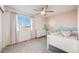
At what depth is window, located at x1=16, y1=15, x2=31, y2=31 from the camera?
157 centimetres

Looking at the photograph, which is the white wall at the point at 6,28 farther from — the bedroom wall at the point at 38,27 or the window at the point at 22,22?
the bedroom wall at the point at 38,27

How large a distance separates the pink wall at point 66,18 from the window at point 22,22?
1.40 ft

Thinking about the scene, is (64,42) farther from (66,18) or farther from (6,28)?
(6,28)

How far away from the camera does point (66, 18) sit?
1.54 meters

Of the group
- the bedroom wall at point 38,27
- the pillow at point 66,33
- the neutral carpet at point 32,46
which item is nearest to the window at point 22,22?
the bedroom wall at point 38,27

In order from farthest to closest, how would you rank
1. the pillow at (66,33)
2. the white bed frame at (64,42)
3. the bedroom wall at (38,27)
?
the bedroom wall at (38,27) < the pillow at (66,33) < the white bed frame at (64,42)

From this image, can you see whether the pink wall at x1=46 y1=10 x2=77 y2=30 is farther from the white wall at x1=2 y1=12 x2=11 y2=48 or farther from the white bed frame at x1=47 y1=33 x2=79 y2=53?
the white wall at x1=2 y1=12 x2=11 y2=48

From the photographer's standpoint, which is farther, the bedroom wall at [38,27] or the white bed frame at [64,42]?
the bedroom wall at [38,27]

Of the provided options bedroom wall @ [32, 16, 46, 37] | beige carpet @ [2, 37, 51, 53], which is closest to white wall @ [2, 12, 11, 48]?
Result: beige carpet @ [2, 37, 51, 53]

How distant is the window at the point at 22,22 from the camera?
157 centimetres

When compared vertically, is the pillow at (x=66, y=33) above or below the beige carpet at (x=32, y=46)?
above
